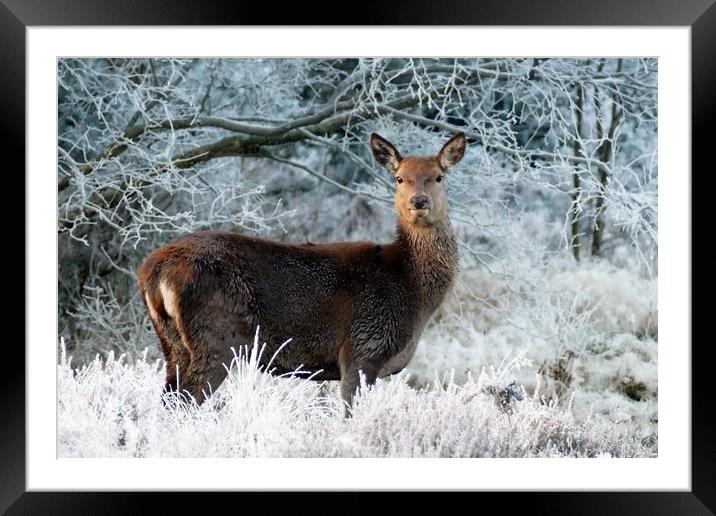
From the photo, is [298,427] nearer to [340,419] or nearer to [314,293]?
[340,419]

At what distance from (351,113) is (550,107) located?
6.43 feet

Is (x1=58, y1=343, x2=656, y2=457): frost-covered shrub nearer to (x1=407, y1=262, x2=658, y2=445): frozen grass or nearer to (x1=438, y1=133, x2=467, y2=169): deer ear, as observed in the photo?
(x1=407, y1=262, x2=658, y2=445): frozen grass

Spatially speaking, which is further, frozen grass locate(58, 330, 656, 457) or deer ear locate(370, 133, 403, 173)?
deer ear locate(370, 133, 403, 173)

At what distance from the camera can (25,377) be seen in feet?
20.7

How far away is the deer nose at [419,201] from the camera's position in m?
7.24

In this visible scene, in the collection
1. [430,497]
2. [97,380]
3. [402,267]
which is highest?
[402,267]

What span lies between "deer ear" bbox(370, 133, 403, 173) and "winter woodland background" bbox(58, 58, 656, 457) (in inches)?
32.4

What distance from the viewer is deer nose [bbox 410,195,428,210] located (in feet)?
23.8

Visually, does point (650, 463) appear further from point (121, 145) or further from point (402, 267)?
point (121, 145)

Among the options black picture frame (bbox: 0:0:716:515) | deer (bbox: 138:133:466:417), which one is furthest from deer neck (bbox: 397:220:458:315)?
black picture frame (bbox: 0:0:716:515)

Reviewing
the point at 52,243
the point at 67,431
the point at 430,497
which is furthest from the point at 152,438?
the point at 430,497
